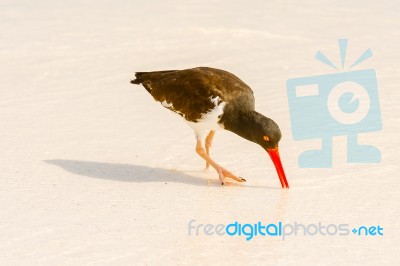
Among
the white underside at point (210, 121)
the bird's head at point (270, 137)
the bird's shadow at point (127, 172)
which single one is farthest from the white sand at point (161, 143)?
the white underside at point (210, 121)

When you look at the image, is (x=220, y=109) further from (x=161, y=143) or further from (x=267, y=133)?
(x=161, y=143)

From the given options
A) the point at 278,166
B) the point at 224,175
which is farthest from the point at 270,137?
the point at 224,175

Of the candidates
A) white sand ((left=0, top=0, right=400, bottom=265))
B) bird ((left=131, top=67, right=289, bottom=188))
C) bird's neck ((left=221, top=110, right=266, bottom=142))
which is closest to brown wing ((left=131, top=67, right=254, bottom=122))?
bird ((left=131, top=67, right=289, bottom=188))

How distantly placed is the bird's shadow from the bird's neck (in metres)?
0.58

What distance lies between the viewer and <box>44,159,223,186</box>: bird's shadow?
7047 millimetres

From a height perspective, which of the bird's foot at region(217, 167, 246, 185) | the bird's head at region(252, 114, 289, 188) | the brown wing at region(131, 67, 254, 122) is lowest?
the bird's foot at region(217, 167, 246, 185)

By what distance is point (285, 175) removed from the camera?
689 centimetres

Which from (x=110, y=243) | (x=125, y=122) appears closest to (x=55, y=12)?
(x=125, y=122)

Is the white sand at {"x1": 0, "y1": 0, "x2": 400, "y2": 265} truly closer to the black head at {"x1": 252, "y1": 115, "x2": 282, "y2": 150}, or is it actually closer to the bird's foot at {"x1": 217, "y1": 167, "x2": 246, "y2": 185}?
the bird's foot at {"x1": 217, "y1": 167, "x2": 246, "y2": 185}

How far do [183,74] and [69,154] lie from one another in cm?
142

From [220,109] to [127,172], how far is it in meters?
1.12

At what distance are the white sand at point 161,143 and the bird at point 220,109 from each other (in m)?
0.34

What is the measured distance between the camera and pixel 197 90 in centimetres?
700

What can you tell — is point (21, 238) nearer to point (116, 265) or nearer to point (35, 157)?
point (116, 265)
